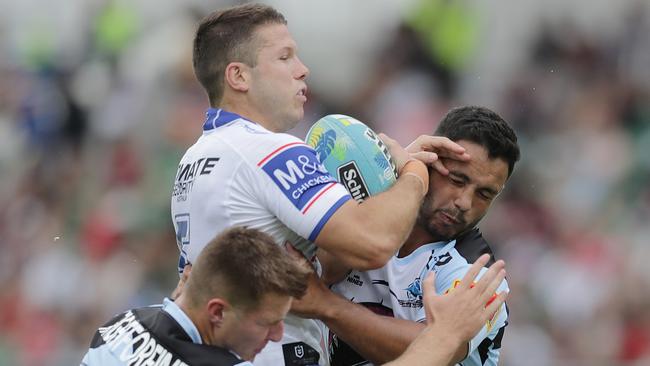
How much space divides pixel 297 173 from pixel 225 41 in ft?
2.71

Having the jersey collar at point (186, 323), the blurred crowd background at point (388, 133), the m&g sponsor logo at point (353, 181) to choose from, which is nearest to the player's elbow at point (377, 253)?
the m&g sponsor logo at point (353, 181)

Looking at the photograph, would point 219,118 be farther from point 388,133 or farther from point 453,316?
point 388,133

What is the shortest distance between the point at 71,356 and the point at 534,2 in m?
5.67

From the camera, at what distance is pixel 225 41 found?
530cm

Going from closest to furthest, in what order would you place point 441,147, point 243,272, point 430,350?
point 243,272
point 430,350
point 441,147

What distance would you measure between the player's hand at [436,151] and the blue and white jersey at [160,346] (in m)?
1.54

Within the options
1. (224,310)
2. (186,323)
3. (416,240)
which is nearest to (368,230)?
(224,310)

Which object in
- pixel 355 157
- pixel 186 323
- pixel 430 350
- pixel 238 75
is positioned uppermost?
pixel 238 75

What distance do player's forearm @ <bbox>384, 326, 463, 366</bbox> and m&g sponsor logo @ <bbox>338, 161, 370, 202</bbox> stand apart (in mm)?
693

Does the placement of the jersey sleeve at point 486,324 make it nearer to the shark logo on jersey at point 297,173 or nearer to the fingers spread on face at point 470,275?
the fingers spread on face at point 470,275

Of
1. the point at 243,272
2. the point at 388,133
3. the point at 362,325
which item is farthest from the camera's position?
the point at 388,133

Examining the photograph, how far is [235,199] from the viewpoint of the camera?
194 inches

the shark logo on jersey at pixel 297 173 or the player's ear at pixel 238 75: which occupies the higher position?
the player's ear at pixel 238 75

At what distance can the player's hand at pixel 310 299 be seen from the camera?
5.03 m
